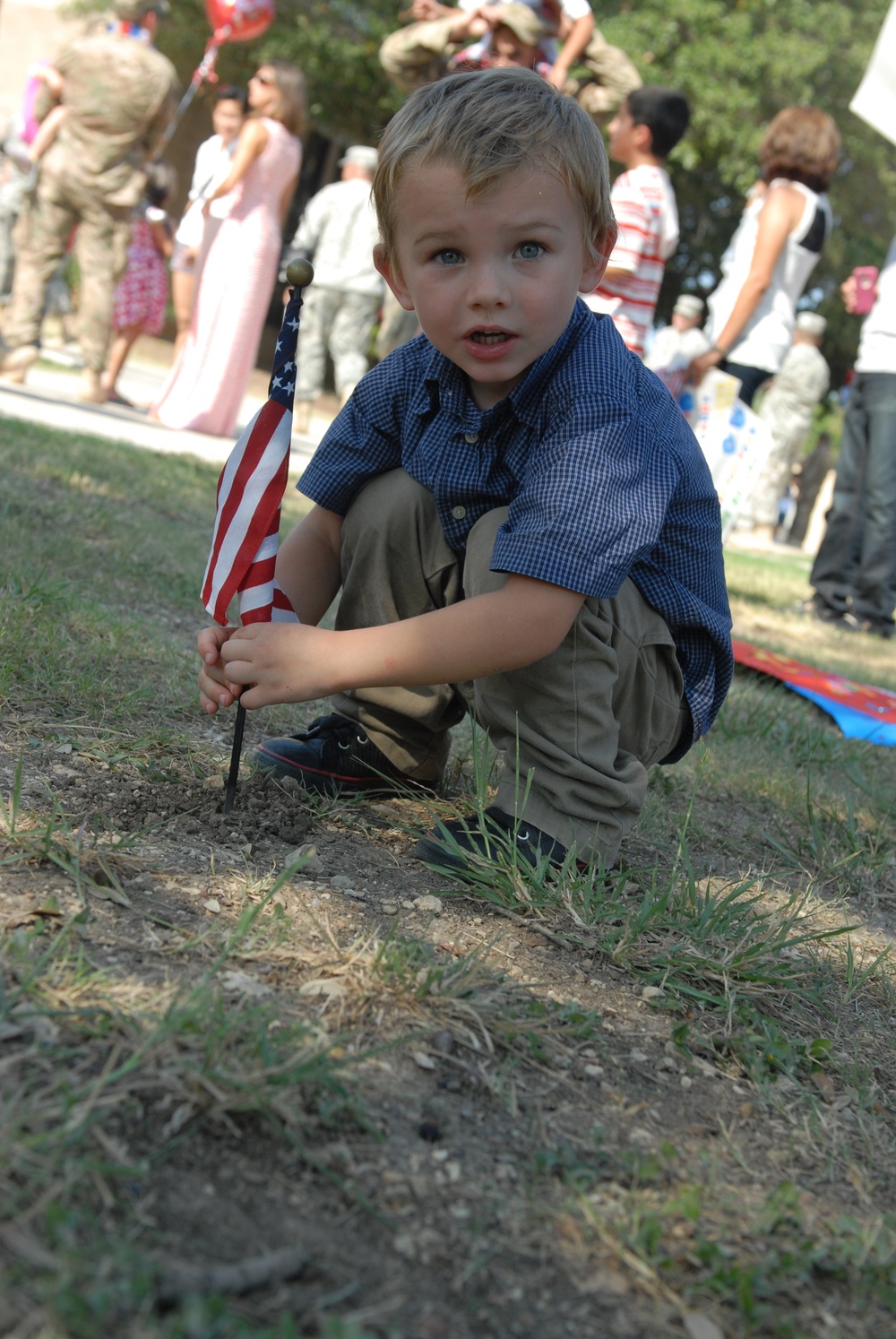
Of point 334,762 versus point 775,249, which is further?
point 775,249

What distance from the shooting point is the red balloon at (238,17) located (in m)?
8.49

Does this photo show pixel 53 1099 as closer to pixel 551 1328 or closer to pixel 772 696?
pixel 551 1328

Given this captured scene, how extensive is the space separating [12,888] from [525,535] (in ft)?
2.64

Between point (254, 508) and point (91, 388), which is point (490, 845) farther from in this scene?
point (91, 388)

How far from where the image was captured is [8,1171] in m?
1.03

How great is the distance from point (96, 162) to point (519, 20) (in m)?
2.63

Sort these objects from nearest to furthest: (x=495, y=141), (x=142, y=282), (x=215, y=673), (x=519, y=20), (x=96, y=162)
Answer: (x=495, y=141) → (x=215, y=673) → (x=519, y=20) → (x=96, y=162) → (x=142, y=282)

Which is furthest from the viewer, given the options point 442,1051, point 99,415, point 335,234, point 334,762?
point 335,234

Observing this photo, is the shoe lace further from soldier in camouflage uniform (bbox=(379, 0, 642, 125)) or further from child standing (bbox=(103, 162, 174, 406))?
child standing (bbox=(103, 162, 174, 406))

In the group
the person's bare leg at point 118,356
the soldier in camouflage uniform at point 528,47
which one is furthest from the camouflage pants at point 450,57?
the person's bare leg at point 118,356

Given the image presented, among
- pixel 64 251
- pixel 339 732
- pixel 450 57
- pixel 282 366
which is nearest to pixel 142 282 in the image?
pixel 64 251

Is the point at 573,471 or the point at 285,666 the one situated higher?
the point at 573,471

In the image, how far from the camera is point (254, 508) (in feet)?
6.17

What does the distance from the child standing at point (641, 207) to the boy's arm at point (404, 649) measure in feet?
10.9
